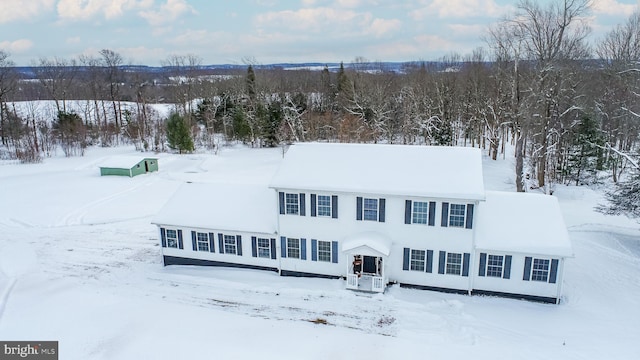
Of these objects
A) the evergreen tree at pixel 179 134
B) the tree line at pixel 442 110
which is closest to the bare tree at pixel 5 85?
the tree line at pixel 442 110

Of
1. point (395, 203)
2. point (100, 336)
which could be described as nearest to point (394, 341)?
point (395, 203)

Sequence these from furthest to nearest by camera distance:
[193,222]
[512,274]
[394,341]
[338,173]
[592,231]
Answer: [592,231] < [193,222] < [338,173] < [512,274] < [394,341]

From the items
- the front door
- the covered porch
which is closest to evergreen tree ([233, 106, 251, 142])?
the front door

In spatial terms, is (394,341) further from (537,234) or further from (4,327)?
(4,327)

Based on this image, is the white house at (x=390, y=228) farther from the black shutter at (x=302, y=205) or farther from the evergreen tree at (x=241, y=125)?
the evergreen tree at (x=241, y=125)

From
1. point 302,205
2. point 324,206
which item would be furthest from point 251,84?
point 324,206

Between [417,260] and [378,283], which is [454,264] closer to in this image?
[417,260]

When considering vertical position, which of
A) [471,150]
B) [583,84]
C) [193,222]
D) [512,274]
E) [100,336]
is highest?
[583,84]
